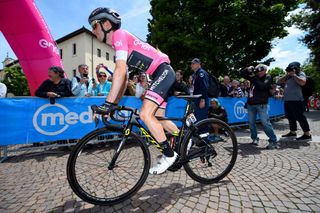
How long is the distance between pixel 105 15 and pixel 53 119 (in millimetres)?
3516

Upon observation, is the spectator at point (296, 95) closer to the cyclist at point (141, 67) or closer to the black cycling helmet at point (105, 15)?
the cyclist at point (141, 67)

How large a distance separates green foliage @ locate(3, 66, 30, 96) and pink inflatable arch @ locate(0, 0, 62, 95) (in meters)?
40.7

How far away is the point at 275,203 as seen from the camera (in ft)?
8.57

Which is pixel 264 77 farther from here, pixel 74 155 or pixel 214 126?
pixel 74 155

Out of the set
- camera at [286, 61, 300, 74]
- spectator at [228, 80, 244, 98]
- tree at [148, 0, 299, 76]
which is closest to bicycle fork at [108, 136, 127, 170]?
camera at [286, 61, 300, 74]

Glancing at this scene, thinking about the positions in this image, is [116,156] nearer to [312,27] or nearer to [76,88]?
[76,88]

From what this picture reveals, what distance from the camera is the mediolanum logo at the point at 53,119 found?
17.1 ft


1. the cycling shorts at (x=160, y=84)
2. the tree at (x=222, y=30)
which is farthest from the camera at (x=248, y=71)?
the tree at (x=222, y=30)

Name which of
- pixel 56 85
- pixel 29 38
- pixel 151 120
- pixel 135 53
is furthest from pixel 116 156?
pixel 29 38

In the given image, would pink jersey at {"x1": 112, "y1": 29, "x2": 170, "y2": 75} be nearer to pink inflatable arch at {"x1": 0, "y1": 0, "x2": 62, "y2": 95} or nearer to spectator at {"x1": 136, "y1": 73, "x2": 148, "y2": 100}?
spectator at {"x1": 136, "y1": 73, "x2": 148, "y2": 100}

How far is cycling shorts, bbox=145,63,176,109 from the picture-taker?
287 cm

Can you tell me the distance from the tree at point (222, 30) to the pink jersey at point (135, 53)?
12.2m

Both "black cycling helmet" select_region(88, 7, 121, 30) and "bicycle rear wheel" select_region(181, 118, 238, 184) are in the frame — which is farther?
"bicycle rear wheel" select_region(181, 118, 238, 184)

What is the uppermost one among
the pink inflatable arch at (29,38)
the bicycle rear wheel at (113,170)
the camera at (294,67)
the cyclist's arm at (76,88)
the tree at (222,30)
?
the tree at (222,30)
